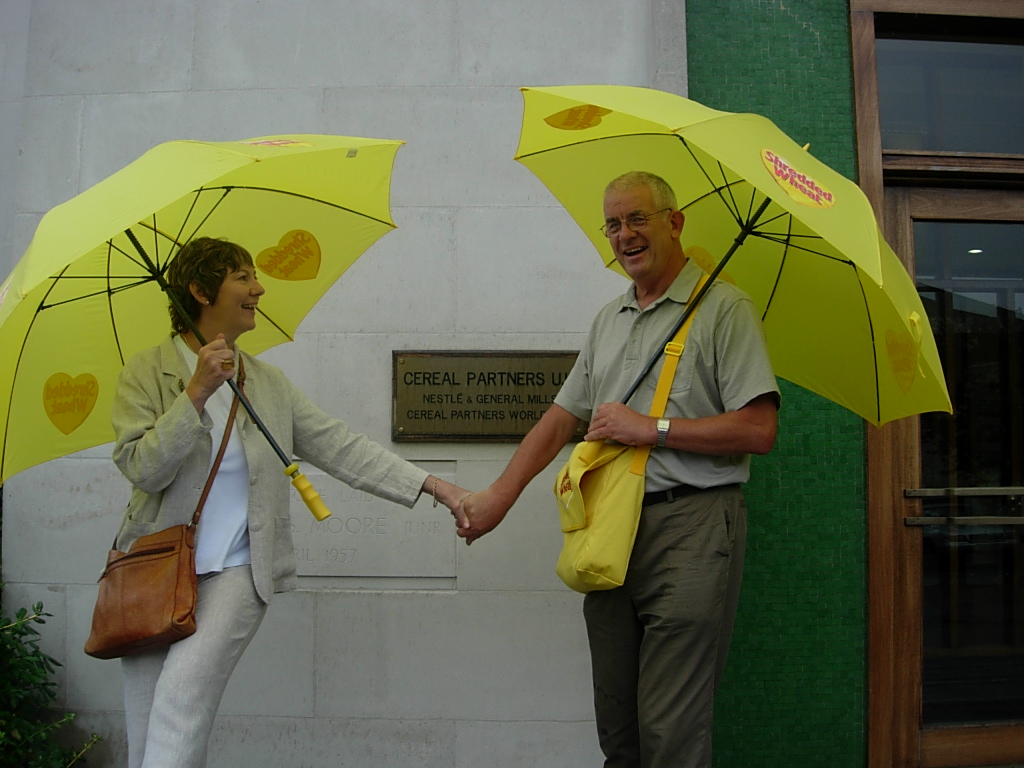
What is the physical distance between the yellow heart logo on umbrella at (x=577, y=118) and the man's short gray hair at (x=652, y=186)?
21cm

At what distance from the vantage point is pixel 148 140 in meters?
4.05

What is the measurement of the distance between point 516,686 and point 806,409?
1.77 m

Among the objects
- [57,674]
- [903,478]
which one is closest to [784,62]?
[903,478]

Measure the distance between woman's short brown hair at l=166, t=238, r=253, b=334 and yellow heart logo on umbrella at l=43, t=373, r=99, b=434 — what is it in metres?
0.44

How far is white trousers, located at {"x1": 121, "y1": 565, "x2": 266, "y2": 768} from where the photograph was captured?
7.89ft

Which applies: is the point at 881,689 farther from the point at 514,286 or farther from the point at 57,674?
the point at 57,674

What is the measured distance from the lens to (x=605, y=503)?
2.58 meters

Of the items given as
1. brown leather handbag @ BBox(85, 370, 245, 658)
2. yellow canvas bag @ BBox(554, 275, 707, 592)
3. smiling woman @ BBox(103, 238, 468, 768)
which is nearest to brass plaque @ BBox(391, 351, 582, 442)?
smiling woman @ BBox(103, 238, 468, 768)

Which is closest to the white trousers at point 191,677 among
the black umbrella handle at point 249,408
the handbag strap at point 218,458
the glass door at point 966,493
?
the handbag strap at point 218,458

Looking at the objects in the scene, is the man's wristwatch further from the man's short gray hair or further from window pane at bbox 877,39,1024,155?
window pane at bbox 877,39,1024,155

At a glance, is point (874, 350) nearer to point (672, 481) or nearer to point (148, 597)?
point (672, 481)

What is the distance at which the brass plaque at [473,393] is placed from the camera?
3.84 meters

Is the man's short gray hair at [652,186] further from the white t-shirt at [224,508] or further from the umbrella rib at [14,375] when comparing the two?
the umbrella rib at [14,375]

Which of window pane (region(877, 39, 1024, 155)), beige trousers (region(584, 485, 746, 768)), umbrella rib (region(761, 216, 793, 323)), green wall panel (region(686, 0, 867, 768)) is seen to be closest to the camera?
beige trousers (region(584, 485, 746, 768))
